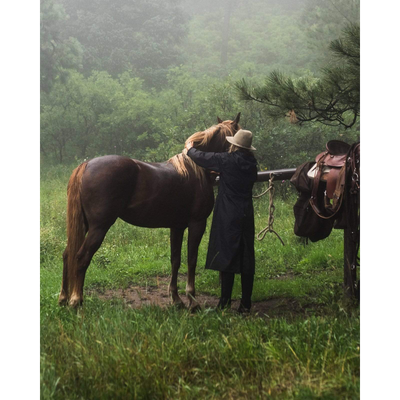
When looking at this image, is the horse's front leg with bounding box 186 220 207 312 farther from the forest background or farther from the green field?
the forest background

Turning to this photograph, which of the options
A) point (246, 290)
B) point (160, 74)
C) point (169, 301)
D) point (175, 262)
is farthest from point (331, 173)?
point (160, 74)

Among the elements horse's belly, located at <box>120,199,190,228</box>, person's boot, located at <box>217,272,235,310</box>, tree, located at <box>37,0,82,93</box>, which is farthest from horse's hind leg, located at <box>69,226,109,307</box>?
tree, located at <box>37,0,82,93</box>

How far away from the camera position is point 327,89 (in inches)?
216

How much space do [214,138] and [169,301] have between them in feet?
6.75

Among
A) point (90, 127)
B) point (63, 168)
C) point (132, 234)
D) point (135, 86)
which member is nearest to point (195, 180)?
point (132, 234)

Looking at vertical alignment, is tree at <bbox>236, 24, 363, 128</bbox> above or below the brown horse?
above

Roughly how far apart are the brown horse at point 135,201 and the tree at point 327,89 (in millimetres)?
732

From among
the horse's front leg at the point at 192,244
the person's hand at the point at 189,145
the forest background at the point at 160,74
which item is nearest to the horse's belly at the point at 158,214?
the horse's front leg at the point at 192,244

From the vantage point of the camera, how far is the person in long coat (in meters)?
4.95

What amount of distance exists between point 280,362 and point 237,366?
32 cm

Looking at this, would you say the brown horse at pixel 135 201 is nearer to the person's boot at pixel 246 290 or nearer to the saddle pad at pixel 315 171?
the person's boot at pixel 246 290

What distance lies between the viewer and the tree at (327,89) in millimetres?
5012

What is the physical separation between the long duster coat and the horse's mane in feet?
0.83

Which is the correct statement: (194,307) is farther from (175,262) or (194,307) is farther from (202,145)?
(202,145)
